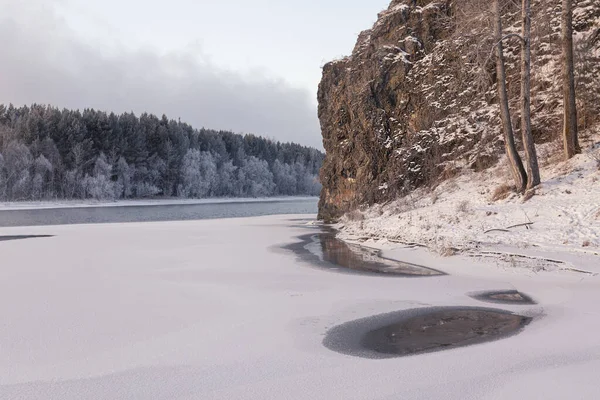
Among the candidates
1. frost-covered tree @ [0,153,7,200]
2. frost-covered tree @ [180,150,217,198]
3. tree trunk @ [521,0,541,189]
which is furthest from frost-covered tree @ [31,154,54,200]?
tree trunk @ [521,0,541,189]

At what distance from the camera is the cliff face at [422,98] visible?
17.7 m

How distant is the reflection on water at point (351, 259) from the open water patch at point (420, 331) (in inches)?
119

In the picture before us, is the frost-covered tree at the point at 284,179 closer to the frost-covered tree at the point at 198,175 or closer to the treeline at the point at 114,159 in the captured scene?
the treeline at the point at 114,159

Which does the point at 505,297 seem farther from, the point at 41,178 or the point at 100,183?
the point at 41,178

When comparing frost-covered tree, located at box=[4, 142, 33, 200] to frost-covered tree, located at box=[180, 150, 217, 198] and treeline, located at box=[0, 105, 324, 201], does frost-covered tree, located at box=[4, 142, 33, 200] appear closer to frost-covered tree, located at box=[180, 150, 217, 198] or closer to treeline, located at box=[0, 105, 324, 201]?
treeline, located at box=[0, 105, 324, 201]

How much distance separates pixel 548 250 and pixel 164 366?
861cm

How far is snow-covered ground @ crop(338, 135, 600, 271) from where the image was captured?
31.6 ft

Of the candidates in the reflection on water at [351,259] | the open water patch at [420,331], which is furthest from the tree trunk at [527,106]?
the open water patch at [420,331]

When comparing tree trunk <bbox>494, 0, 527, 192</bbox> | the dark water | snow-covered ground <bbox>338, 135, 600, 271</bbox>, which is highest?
tree trunk <bbox>494, 0, 527, 192</bbox>

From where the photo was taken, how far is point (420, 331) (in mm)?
5578

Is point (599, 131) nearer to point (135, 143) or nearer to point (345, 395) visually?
point (345, 395)

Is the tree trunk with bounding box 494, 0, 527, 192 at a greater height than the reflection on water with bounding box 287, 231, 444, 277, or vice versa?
the tree trunk with bounding box 494, 0, 527, 192

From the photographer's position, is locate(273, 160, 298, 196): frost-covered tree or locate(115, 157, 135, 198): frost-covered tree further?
locate(273, 160, 298, 196): frost-covered tree

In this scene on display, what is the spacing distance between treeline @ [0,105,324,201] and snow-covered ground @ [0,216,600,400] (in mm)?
48324
